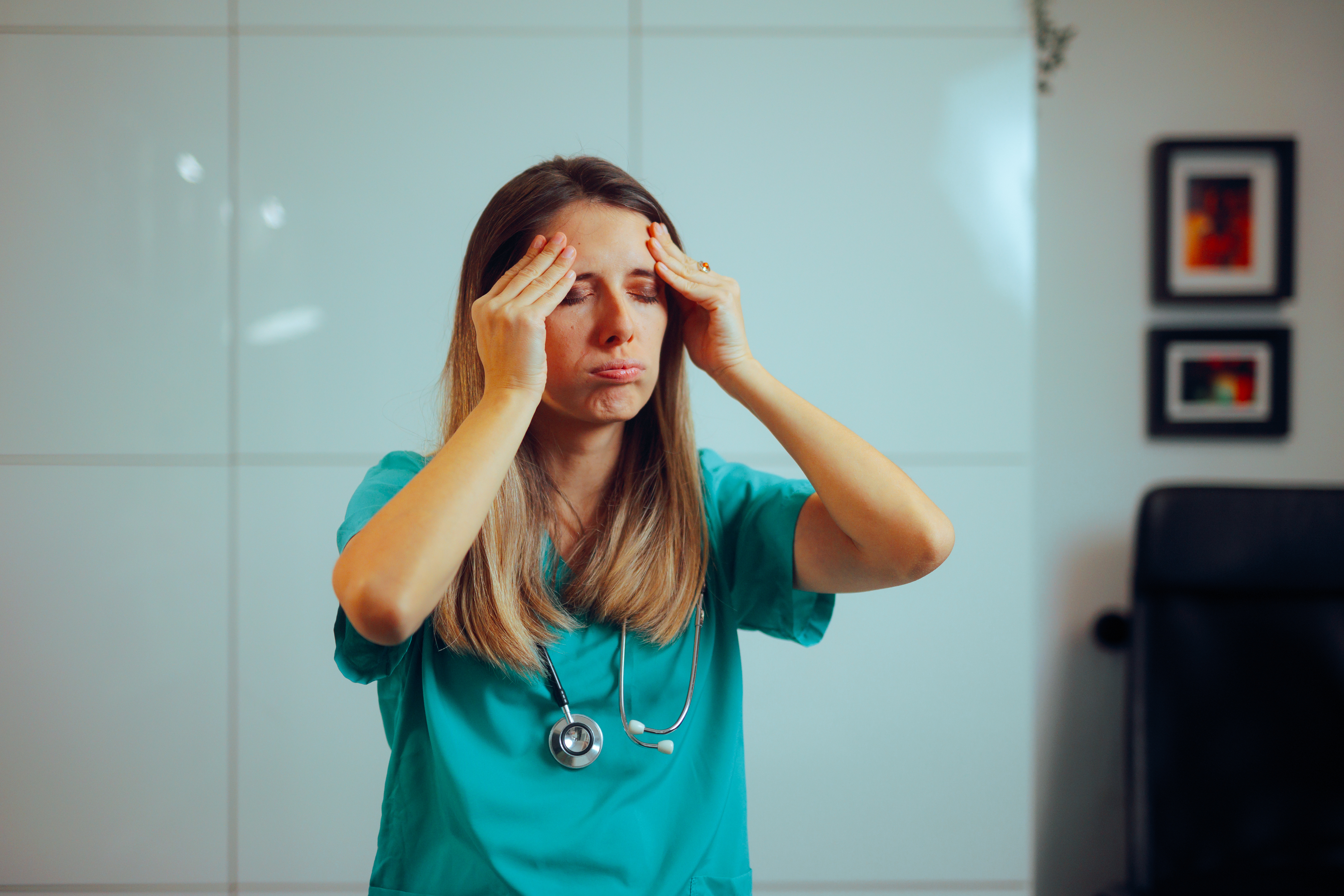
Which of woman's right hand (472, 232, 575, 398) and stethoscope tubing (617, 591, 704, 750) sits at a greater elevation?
woman's right hand (472, 232, 575, 398)

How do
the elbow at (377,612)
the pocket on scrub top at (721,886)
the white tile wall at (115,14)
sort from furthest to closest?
the white tile wall at (115,14), the pocket on scrub top at (721,886), the elbow at (377,612)

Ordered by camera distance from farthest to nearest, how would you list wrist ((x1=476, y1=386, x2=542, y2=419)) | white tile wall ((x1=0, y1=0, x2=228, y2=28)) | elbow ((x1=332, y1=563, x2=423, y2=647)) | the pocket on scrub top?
white tile wall ((x1=0, y1=0, x2=228, y2=28)) < the pocket on scrub top < wrist ((x1=476, y1=386, x2=542, y2=419)) < elbow ((x1=332, y1=563, x2=423, y2=647))

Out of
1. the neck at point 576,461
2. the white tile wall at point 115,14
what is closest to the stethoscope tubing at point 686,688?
the neck at point 576,461

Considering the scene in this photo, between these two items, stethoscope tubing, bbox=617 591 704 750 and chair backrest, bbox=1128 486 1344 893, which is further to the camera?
chair backrest, bbox=1128 486 1344 893

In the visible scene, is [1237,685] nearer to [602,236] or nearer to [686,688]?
[686,688]

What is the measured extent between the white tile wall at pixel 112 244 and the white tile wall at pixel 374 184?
0.27 ft

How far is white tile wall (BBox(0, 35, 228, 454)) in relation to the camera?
157 centimetres

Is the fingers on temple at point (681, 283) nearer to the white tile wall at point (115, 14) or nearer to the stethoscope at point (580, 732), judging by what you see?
the stethoscope at point (580, 732)

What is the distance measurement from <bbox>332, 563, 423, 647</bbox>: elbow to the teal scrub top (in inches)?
4.2

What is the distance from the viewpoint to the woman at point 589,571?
0.88 m

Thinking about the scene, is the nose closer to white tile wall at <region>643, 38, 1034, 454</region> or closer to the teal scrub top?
the teal scrub top

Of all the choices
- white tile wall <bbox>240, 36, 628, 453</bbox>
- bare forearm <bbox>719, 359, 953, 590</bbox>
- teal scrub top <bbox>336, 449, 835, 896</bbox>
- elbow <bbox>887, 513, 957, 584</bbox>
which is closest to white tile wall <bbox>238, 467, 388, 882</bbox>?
white tile wall <bbox>240, 36, 628, 453</bbox>

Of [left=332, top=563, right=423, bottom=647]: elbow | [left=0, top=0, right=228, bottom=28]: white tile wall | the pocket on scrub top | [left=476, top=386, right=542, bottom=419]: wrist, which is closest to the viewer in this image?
[left=332, top=563, right=423, bottom=647]: elbow

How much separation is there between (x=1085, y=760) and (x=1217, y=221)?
4.74 feet
